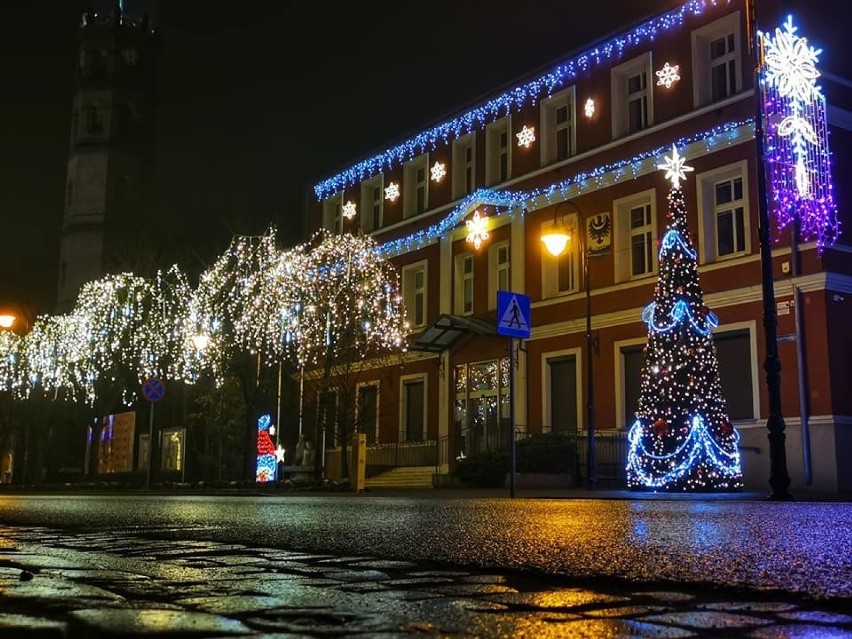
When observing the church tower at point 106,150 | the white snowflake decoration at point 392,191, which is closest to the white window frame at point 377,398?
the white snowflake decoration at point 392,191

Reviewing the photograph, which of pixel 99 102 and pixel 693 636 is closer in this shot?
pixel 693 636

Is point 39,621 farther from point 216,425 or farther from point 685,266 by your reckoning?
point 216,425

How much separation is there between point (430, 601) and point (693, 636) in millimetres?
1086

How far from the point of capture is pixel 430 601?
3568 mm

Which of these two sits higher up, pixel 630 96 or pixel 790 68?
pixel 630 96

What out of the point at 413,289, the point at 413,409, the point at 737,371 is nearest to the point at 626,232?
the point at 737,371

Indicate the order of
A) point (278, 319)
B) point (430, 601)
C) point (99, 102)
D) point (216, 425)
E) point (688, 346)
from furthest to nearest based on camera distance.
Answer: point (99, 102) → point (216, 425) → point (278, 319) → point (688, 346) → point (430, 601)

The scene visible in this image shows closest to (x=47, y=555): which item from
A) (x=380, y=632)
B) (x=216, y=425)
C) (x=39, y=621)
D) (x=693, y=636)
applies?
(x=39, y=621)

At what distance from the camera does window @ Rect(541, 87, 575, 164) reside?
31.9 metres

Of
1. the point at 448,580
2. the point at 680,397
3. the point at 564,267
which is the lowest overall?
the point at 448,580

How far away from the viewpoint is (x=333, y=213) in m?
44.6

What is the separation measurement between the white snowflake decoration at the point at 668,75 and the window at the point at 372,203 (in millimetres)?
15692

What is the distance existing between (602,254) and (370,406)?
516 inches

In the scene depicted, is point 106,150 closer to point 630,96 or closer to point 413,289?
point 413,289
